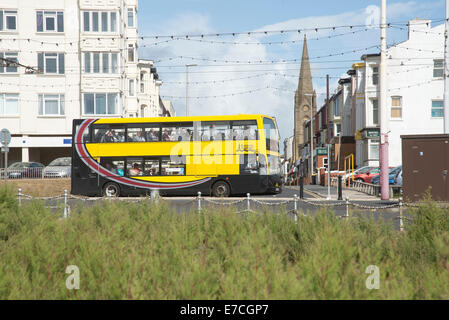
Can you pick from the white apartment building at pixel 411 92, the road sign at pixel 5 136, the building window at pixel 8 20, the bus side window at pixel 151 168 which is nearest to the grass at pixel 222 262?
the bus side window at pixel 151 168

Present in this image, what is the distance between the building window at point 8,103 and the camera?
43.3 m

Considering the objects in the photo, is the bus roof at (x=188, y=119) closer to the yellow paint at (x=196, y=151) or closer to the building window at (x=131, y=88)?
the yellow paint at (x=196, y=151)

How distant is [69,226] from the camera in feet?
26.0

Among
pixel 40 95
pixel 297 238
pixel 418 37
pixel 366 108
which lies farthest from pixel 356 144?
pixel 297 238

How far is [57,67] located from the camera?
43781 millimetres

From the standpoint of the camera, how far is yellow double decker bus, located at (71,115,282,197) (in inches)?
990

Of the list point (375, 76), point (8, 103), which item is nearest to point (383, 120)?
point (375, 76)

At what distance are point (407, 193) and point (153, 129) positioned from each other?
12.5m

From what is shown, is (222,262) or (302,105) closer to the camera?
(222,262)

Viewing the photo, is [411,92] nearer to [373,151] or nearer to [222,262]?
[373,151]

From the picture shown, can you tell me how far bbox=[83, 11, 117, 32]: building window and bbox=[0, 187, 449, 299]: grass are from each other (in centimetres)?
3751

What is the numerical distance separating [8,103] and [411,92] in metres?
36.2

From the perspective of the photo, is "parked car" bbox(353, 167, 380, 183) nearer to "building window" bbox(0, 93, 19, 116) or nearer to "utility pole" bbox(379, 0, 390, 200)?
"utility pole" bbox(379, 0, 390, 200)
